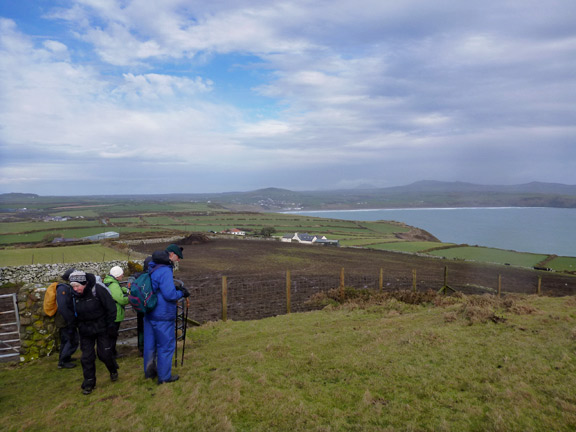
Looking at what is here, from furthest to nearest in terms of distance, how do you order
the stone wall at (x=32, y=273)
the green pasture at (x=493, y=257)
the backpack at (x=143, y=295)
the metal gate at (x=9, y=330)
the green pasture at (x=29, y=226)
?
the green pasture at (x=29, y=226) → the green pasture at (x=493, y=257) → the stone wall at (x=32, y=273) → the metal gate at (x=9, y=330) → the backpack at (x=143, y=295)

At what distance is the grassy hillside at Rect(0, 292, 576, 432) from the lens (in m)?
4.53

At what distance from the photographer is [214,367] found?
661cm

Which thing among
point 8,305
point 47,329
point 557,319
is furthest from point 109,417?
point 8,305

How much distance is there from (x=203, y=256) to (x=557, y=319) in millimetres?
32853

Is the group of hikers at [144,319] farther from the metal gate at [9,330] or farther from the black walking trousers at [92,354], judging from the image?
the metal gate at [9,330]

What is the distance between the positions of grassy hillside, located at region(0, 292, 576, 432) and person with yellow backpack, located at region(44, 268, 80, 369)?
30cm

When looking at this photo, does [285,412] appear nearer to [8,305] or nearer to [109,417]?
[109,417]

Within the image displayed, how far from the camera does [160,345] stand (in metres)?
5.91

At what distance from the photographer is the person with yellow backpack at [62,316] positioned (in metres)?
6.54

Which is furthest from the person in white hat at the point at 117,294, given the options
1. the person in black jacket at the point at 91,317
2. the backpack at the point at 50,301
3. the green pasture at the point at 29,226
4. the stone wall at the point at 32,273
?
the green pasture at the point at 29,226

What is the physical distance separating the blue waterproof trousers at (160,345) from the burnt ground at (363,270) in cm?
1613

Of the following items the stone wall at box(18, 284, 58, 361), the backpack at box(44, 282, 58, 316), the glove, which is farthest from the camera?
the stone wall at box(18, 284, 58, 361)

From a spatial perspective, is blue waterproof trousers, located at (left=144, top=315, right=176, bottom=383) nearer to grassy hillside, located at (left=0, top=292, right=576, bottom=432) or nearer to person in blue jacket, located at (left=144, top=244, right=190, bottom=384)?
person in blue jacket, located at (left=144, top=244, right=190, bottom=384)

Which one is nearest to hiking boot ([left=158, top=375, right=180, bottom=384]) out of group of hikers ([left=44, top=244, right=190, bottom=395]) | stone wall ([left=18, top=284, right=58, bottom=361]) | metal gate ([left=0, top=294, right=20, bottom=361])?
group of hikers ([left=44, top=244, right=190, bottom=395])
